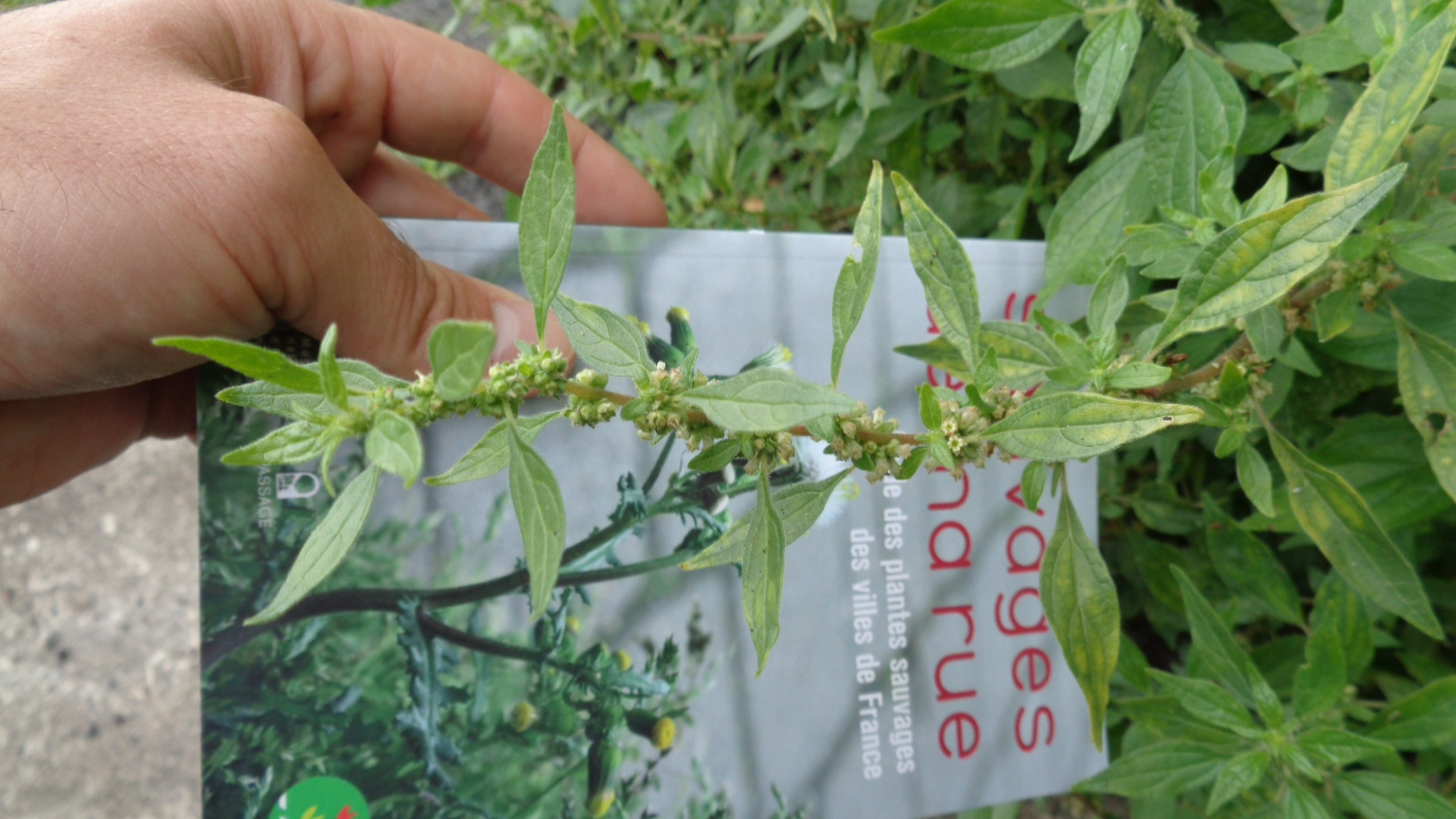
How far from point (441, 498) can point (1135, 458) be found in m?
1.11

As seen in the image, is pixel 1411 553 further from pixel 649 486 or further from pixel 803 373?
pixel 649 486

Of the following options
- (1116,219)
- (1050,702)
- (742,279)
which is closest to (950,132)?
(1116,219)

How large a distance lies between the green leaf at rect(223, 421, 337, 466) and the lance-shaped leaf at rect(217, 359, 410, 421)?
1 centimetres

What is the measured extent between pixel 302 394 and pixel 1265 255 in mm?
792

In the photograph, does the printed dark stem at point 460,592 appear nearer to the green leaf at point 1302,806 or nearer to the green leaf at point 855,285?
the green leaf at point 855,285

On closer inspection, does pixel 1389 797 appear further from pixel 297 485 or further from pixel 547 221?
pixel 297 485

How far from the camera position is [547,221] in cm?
71

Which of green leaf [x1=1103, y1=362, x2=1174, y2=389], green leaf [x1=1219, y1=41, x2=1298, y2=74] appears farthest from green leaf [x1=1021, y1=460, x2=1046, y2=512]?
green leaf [x1=1219, y1=41, x2=1298, y2=74]

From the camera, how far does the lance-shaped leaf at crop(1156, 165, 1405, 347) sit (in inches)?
27.2

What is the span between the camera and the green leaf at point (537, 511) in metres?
0.60

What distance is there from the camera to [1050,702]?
143 cm

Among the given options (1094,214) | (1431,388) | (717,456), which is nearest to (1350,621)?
(1431,388)

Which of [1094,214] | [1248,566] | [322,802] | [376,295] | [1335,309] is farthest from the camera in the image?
[1248,566]

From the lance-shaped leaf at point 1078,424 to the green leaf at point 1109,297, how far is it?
8.8 inches
